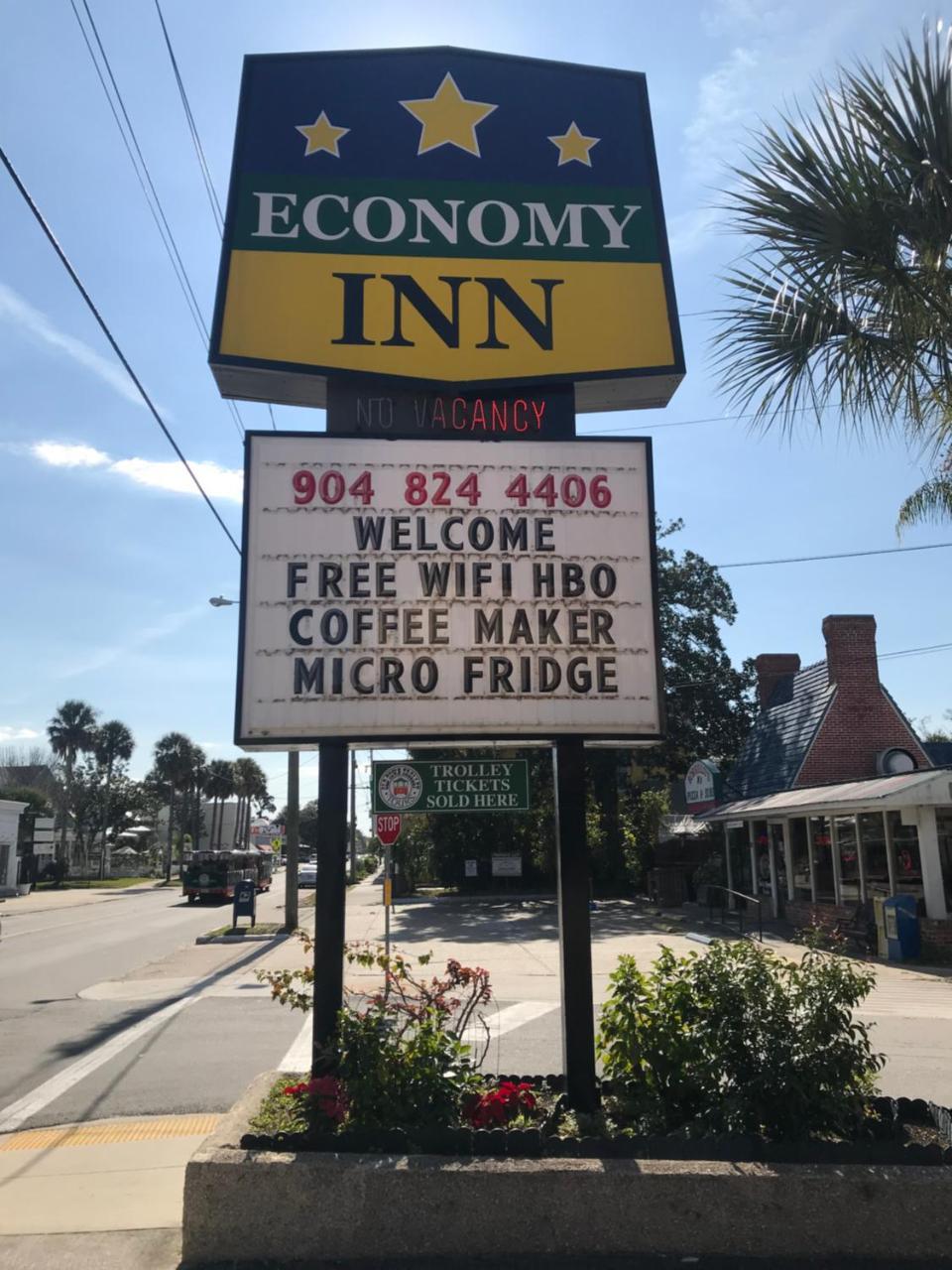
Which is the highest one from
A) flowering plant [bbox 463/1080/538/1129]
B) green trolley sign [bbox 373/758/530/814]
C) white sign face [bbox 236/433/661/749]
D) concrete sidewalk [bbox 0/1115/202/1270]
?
white sign face [bbox 236/433/661/749]

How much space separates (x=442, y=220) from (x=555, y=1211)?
6262 millimetres

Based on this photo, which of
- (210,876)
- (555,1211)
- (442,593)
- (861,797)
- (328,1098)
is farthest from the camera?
(210,876)

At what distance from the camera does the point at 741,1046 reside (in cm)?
502

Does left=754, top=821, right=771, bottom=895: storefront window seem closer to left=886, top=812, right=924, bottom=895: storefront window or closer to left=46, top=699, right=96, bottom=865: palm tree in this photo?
left=886, top=812, right=924, bottom=895: storefront window

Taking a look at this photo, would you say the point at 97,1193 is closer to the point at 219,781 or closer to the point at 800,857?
the point at 800,857

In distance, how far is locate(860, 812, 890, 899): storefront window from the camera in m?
18.6

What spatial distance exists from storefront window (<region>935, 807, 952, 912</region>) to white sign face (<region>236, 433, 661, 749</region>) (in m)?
13.7

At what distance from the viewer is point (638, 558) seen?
6.39 m

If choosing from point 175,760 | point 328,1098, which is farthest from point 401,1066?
point 175,760

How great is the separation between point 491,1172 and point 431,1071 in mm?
634

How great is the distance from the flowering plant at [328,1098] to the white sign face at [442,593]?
6.30ft

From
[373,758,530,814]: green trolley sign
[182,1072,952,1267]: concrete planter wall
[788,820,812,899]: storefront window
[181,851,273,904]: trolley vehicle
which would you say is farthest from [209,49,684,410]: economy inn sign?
[181,851,273,904]: trolley vehicle

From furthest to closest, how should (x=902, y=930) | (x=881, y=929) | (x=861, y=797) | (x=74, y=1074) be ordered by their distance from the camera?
1. (x=861, y=797)
2. (x=881, y=929)
3. (x=902, y=930)
4. (x=74, y=1074)

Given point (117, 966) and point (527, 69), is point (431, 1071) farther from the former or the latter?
point (117, 966)
